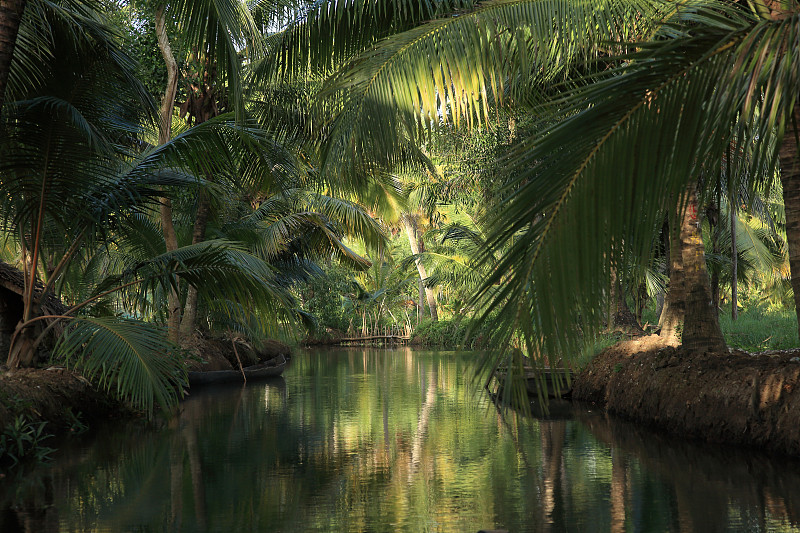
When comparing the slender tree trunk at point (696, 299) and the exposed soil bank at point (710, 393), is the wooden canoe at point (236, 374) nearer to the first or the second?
the exposed soil bank at point (710, 393)

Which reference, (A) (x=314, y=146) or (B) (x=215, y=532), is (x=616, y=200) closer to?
(B) (x=215, y=532)

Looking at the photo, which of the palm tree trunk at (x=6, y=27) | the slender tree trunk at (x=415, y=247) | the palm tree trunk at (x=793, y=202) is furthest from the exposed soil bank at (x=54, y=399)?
the slender tree trunk at (x=415, y=247)

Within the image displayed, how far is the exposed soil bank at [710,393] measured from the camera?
7.77 metres

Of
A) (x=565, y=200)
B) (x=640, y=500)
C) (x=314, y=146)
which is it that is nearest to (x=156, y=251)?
(x=314, y=146)

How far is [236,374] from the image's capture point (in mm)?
18094

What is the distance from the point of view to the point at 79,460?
842 centimetres

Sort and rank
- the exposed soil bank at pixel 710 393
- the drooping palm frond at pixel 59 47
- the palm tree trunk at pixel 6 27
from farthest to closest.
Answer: the drooping palm frond at pixel 59 47, the exposed soil bank at pixel 710 393, the palm tree trunk at pixel 6 27

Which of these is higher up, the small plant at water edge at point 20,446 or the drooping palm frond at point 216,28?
the drooping palm frond at point 216,28

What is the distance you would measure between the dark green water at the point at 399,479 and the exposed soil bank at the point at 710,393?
0.95ft

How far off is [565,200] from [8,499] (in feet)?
19.6

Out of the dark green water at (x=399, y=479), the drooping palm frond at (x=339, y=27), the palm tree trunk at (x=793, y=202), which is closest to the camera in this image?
the dark green water at (x=399, y=479)

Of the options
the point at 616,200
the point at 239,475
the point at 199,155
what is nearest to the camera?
the point at 616,200

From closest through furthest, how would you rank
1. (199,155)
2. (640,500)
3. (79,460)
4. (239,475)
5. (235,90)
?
(640,500), (235,90), (239,475), (79,460), (199,155)

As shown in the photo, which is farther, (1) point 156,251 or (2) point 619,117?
(1) point 156,251
